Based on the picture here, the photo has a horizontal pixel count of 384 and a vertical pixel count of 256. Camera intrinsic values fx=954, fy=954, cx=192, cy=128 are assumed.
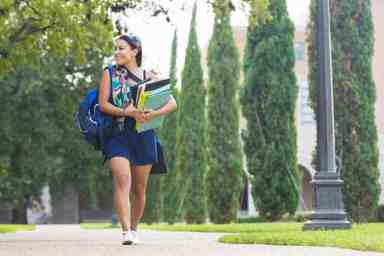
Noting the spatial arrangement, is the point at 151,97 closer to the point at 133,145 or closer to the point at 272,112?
the point at 133,145

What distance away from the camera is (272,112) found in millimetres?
24547

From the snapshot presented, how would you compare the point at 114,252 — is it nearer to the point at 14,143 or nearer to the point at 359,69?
the point at 359,69

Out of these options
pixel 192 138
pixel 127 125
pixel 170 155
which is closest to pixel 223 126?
pixel 192 138

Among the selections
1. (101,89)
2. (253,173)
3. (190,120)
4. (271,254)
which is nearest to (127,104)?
(101,89)

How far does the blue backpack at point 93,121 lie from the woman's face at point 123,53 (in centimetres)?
12

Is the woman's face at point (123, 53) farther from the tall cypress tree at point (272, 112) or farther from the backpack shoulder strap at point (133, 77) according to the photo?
the tall cypress tree at point (272, 112)

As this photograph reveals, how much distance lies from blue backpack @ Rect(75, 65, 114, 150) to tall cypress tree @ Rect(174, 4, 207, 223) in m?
22.2

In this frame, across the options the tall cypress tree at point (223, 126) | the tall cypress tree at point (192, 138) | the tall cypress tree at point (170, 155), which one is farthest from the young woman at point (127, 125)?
the tall cypress tree at point (170, 155)

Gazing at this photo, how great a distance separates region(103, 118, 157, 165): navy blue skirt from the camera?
8133 millimetres

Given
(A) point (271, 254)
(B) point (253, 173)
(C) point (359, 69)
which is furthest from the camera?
(B) point (253, 173)

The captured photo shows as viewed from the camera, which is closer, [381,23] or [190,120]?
[190,120]

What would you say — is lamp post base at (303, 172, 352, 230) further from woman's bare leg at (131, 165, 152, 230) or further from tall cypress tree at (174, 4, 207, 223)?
tall cypress tree at (174, 4, 207, 223)

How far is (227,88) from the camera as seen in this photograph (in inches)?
1085

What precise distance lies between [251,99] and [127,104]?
16508 millimetres
